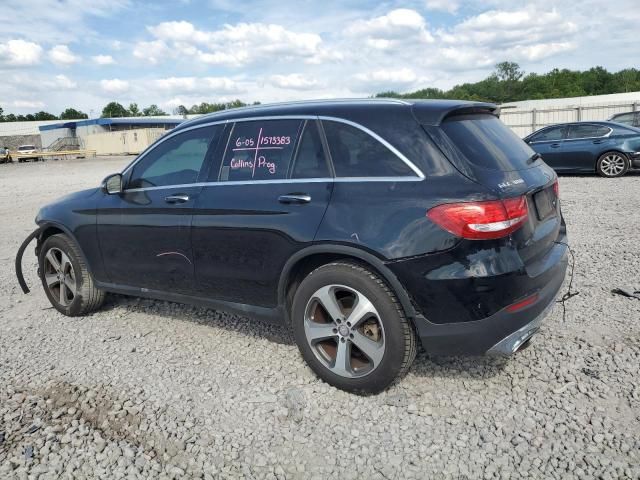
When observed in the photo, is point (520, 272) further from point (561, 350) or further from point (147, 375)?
point (147, 375)

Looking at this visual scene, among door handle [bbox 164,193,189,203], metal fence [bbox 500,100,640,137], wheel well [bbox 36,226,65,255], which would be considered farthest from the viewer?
metal fence [bbox 500,100,640,137]

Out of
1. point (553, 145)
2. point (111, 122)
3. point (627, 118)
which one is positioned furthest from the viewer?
point (111, 122)

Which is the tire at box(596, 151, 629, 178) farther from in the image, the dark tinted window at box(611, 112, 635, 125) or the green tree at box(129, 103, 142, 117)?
the green tree at box(129, 103, 142, 117)

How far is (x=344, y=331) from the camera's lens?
332cm

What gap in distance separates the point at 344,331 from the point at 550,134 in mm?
12506

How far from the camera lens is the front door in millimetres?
4070

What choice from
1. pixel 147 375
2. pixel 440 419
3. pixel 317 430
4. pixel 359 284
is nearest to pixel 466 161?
pixel 359 284

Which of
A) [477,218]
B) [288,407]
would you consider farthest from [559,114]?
[288,407]

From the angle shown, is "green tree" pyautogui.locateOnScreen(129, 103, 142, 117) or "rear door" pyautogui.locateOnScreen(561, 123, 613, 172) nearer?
"rear door" pyautogui.locateOnScreen(561, 123, 613, 172)

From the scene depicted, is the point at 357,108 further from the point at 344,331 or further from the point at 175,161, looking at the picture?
the point at 175,161

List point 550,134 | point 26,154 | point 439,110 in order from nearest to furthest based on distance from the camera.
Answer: point 439,110
point 550,134
point 26,154

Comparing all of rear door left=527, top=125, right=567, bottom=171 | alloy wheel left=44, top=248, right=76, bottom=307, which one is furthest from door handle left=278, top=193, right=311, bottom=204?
rear door left=527, top=125, right=567, bottom=171

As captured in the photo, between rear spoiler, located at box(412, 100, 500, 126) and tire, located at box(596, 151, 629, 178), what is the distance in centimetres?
1127

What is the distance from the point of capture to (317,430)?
3061mm
